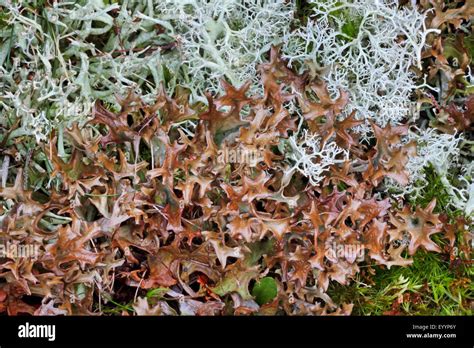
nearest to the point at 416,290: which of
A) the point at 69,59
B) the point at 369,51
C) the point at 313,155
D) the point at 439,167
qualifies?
the point at 439,167

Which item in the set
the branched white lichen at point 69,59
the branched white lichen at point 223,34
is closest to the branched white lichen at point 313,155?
the branched white lichen at point 223,34

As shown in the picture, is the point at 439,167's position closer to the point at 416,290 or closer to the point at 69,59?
the point at 416,290

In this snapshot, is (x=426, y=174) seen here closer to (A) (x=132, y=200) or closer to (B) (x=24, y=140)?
(A) (x=132, y=200)

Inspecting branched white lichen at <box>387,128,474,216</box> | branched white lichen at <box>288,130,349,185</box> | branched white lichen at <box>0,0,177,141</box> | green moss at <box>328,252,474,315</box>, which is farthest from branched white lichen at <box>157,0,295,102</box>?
green moss at <box>328,252,474,315</box>

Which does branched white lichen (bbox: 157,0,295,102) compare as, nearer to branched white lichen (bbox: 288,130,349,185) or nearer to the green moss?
branched white lichen (bbox: 288,130,349,185)

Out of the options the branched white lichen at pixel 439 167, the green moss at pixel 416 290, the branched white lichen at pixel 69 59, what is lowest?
the green moss at pixel 416 290

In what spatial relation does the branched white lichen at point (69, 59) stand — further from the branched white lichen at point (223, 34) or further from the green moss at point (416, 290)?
the green moss at point (416, 290)
